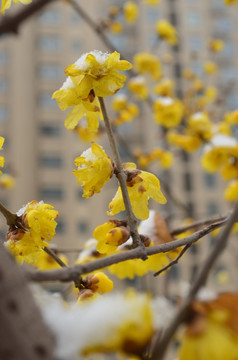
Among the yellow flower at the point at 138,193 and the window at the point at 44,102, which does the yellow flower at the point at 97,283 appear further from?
the window at the point at 44,102

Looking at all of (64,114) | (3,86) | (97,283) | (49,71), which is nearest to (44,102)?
(49,71)

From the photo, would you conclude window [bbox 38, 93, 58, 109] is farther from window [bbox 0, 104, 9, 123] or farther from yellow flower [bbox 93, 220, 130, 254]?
yellow flower [bbox 93, 220, 130, 254]

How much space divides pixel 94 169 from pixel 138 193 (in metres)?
0.08

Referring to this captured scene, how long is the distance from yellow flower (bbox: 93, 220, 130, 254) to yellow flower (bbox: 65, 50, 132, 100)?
0.18m

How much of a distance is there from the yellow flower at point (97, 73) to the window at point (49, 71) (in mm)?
17354

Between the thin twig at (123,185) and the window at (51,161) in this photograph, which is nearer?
the thin twig at (123,185)

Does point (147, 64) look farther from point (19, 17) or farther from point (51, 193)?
point (51, 193)

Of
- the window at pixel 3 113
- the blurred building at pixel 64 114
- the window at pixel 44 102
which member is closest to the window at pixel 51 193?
the blurred building at pixel 64 114

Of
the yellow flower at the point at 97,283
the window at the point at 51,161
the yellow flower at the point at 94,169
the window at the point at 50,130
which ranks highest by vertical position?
the window at the point at 50,130

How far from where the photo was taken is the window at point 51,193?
15562mm

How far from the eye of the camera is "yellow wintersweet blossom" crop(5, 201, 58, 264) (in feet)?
1.60

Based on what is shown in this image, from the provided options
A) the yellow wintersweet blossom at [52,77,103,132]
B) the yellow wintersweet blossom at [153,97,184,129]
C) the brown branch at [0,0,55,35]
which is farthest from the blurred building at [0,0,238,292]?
the yellow wintersweet blossom at [52,77,103,132]

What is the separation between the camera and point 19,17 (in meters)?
0.87

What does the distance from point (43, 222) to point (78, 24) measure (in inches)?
742
